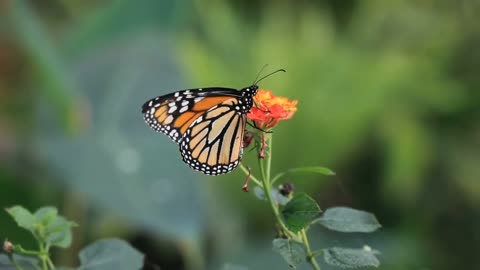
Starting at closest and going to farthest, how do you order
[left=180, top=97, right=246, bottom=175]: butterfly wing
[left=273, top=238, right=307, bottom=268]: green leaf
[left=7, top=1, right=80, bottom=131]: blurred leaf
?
[left=273, top=238, right=307, bottom=268]: green leaf → [left=180, top=97, right=246, bottom=175]: butterfly wing → [left=7, top=1, right=80, bottom=131]: blurred leaf

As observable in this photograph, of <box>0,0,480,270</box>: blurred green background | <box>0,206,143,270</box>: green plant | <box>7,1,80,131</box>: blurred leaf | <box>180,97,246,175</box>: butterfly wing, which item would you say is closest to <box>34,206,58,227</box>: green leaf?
<box>0,206,143,270</box>: green plant

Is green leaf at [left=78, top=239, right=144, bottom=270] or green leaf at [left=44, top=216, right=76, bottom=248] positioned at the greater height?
green leaf at [left=44, top=216, right=76, bottom=248]

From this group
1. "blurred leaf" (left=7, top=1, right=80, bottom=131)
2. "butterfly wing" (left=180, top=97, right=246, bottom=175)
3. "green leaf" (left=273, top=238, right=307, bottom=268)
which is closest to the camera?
"green leaf" (left=273, top=238, right=307, bottom=268)

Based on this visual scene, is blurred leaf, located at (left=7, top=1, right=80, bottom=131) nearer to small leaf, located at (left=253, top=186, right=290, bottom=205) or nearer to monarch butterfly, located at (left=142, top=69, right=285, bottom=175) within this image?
monarch butterfly, located at (left=142, top=69, right=285, bottom=175)

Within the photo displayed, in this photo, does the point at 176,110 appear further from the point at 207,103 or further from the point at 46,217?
the point at 46,217

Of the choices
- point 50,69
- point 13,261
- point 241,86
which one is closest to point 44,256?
point 13,261

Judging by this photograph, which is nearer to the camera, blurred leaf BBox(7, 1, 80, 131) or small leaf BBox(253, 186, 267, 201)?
small leaf BBox(253, 186, 267, 201)

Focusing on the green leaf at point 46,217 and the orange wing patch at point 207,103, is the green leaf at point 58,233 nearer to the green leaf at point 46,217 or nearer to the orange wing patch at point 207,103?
the green leaf at point 46,217

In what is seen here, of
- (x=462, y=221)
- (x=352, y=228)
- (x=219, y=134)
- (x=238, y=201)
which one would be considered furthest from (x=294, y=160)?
(x=352, y=228)
